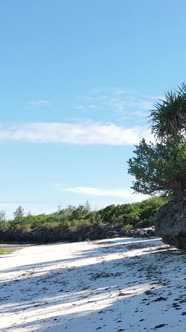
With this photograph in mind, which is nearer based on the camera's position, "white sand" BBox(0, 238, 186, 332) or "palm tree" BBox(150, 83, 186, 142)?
"white sand" BBox(0, 238, 186, 332)

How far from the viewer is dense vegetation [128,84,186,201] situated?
17.2m

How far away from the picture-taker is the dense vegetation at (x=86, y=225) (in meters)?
43.2

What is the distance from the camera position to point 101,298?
1019 centimetres

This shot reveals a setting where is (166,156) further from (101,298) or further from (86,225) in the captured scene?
(86,225)

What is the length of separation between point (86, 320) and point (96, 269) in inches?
306

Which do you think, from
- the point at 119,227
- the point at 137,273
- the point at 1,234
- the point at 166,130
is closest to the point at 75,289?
the point at 137,273

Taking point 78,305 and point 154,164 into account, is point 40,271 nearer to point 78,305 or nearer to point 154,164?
point 154,164

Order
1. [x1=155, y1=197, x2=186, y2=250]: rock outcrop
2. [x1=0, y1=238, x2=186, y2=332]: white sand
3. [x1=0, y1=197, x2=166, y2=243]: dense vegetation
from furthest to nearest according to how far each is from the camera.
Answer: [x1=0, y1=197, x2=166, y2=243]: dense vegetation → [x1=155, y1=197, x2=186, y2=250]: rock outcrop → [x1=0, y1=238, x2=186, y2=332]: white sand

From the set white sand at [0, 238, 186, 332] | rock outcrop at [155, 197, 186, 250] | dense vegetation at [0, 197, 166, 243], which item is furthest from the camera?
dense vegetation at [0, 197, 166, 243]

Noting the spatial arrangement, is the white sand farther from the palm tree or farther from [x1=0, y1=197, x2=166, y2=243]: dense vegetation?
[x1=0, y1=197, x2=166, y2=243]: dense vegetation

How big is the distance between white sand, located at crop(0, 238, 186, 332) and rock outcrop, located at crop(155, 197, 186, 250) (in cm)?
69

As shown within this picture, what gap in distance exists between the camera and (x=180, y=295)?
8664 millimetres

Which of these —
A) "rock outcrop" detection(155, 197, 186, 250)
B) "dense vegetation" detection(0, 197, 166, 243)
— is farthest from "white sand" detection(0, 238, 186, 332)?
"dense vegetation" detection(0, 197, 166, 243)

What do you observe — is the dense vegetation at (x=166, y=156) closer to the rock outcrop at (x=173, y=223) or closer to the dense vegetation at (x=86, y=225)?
the rock outcrop at (x=173, y=223)
